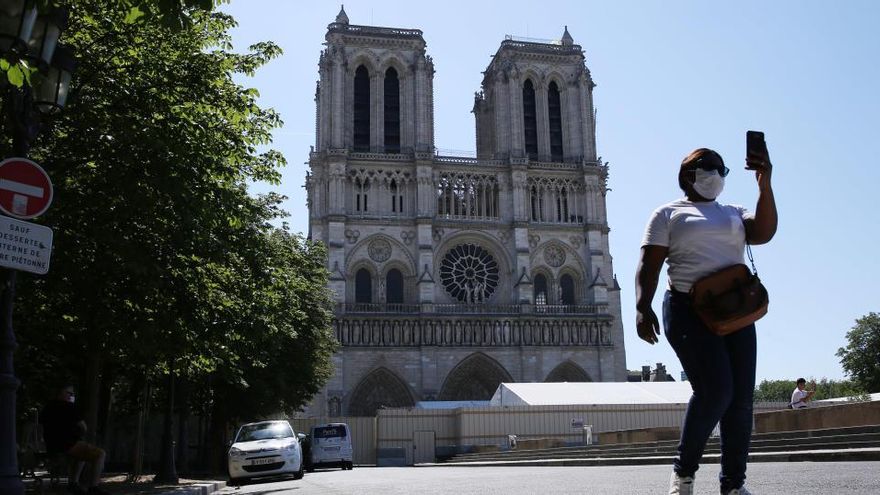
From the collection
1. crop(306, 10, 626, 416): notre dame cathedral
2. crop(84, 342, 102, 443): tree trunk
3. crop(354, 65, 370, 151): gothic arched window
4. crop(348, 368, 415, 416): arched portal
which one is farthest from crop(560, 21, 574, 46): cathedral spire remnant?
crop(84, 342, 102, 443): tree trunk

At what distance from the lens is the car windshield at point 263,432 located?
17.8m

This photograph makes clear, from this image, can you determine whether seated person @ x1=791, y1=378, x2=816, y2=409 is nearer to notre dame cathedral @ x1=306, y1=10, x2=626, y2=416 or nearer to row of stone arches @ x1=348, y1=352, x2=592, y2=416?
notre dame cathedral @ x1=306, y1=10, x2=626, y2=416

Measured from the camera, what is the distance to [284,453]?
56.2ft

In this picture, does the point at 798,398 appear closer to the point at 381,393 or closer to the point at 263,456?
the point at 263,456

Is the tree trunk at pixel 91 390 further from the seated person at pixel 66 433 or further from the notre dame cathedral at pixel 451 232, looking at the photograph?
A: the notre dame cathedral at pixel 451 232

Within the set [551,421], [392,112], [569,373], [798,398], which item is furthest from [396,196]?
[798,398]

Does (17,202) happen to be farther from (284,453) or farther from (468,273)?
(468,273)

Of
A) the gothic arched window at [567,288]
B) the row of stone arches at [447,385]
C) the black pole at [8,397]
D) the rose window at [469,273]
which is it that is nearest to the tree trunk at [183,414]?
the black pole at [8,397]

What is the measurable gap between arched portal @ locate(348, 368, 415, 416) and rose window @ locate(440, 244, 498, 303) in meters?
6.15

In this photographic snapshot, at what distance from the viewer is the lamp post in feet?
20.5

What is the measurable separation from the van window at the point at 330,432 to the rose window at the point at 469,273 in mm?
23214

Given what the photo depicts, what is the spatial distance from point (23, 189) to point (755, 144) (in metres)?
5.73

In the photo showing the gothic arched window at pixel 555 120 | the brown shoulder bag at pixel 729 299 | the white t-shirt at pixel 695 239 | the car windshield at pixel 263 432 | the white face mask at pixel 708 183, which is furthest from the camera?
the gothic arched window at pixel 555 120

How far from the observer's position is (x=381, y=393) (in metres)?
49.5
